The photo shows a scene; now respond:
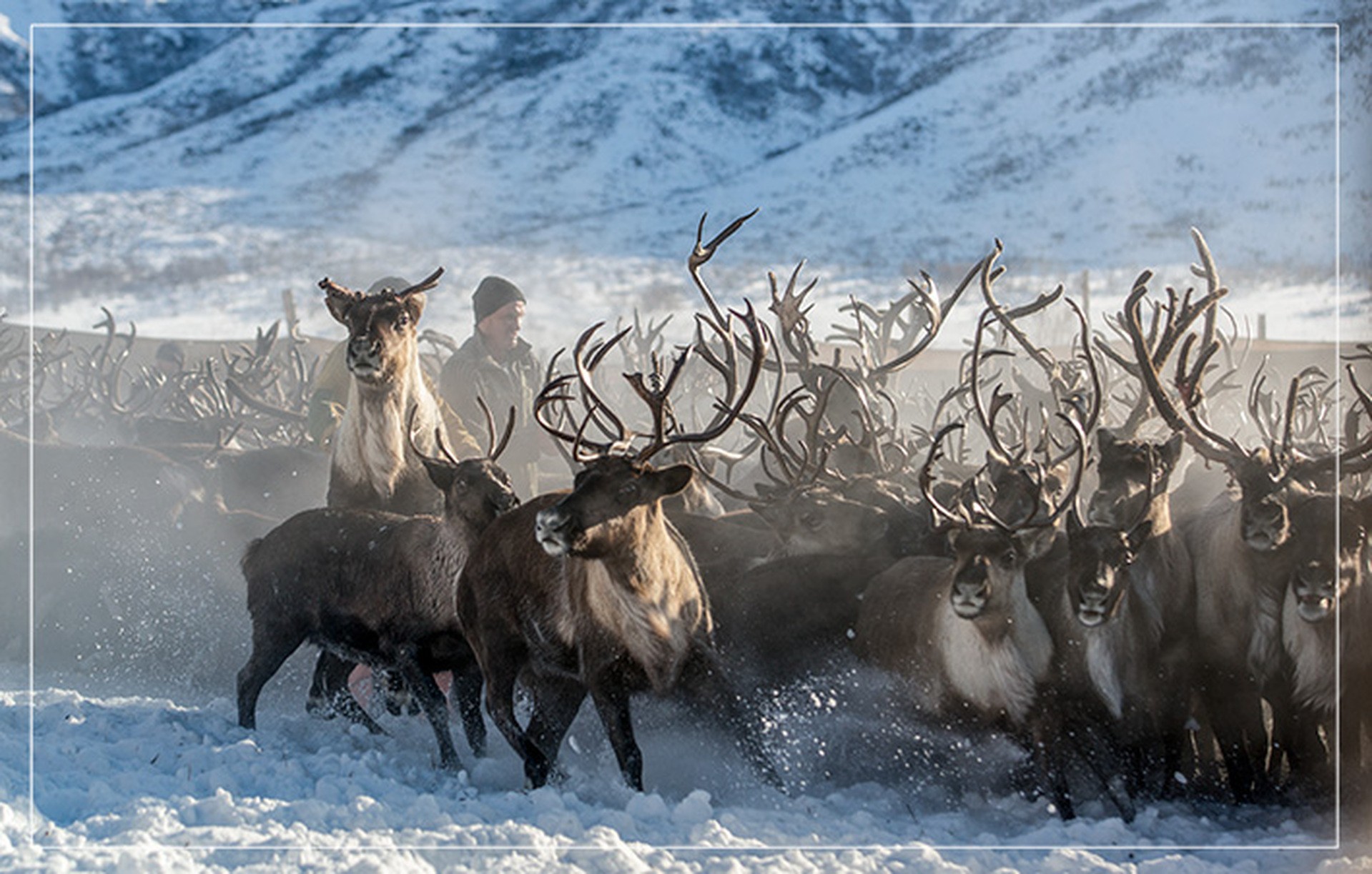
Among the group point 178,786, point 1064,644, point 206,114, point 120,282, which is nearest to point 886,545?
point 1064,644

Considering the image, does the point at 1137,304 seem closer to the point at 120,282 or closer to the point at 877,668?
the point at 877,668

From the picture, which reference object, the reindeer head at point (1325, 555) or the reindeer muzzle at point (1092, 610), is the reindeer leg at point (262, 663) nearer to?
the reindeer muzzle at point (1092, 610)

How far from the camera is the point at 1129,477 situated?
4.97m

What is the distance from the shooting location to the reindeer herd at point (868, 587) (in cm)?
443

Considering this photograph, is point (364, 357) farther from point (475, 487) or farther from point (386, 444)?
point (475, 487)

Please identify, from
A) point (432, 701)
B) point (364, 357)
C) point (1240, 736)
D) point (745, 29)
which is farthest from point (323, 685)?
point (1240, 736)

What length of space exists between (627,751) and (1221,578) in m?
2.16

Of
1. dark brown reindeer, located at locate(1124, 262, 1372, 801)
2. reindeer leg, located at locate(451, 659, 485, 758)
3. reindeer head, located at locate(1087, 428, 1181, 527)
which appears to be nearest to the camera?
dark brown reindeer, located at locate(1124, 262, 1372, 801)

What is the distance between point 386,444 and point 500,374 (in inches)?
62.2

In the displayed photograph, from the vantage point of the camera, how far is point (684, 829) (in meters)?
4.26

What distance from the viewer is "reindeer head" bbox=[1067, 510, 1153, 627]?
4.36 meters

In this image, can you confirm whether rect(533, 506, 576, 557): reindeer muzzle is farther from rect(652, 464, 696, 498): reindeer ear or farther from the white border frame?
the white border frame

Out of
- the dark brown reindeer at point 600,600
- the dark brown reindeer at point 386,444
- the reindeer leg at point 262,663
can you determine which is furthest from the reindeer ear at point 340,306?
the reindeer leg at point 262,663

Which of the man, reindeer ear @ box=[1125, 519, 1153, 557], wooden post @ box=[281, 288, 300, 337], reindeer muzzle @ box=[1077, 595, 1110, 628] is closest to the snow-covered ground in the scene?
reindeer muzzle @ box=[1077, 595, 1110, 628]
